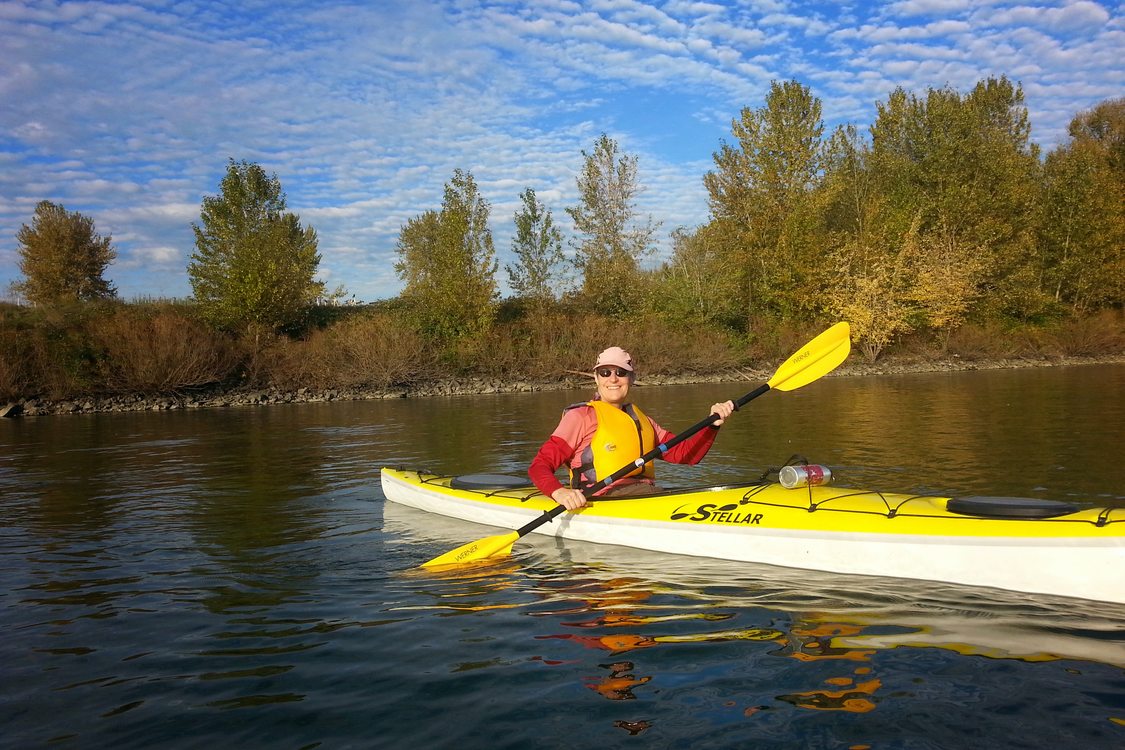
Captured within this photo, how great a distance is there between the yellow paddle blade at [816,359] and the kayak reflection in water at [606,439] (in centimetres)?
86

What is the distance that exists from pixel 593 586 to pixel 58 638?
2878 millimetres

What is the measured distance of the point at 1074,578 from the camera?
3785 millimetres

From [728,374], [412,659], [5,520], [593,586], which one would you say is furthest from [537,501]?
[728,374]

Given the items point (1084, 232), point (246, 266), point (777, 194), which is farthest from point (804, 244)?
point (246, 266)

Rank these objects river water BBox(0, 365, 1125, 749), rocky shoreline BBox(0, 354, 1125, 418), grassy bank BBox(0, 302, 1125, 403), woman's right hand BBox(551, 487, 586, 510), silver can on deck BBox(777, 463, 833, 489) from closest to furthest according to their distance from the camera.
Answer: river water BBox(0, 365, 1125, 749) < silver can on deck BBox(777, 463, 833, 489) < woman's right hand BBox(551, 487, 586, 510) < rocky shoreline BBox(0, 354, 1125, 418) < grassy bank BBox(0, 302, 1125, 403)

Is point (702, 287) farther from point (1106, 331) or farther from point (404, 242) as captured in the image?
point (404, 242)

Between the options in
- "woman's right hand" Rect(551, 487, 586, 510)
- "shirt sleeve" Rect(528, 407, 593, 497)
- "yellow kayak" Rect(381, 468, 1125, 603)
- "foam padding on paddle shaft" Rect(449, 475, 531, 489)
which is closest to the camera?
"yellow kayak" Rect(381, 468, 1125, 603)

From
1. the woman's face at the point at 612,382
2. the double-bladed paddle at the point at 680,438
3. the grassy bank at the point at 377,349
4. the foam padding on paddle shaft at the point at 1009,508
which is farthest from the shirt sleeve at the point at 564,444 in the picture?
the grassy bank at the point at 377,349

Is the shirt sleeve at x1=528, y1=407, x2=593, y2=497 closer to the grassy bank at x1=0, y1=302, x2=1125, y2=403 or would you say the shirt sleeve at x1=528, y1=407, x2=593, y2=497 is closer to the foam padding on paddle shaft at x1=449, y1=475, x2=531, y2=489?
the foam padding on paddle shaft at x1=449, y1=475, x2=531, y2=489

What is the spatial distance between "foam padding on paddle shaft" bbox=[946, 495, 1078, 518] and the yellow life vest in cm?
215

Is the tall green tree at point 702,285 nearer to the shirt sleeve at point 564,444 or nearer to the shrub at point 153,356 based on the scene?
the shrub at point 153,356

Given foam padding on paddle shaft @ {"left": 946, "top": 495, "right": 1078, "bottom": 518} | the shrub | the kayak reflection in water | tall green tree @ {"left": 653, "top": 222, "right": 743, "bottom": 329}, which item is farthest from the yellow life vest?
tall green tree @ {"left": 653, "top": 222, "right": 743, "bottom": 329}

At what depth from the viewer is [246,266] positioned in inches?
1131

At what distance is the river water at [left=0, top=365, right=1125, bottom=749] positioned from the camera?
2.82 m
